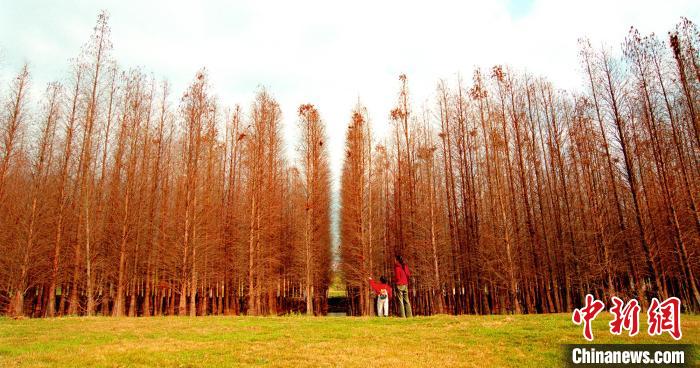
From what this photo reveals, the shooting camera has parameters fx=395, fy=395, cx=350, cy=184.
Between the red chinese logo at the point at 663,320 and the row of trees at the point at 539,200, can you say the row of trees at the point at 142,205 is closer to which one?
the row of trees at the point at 539,200

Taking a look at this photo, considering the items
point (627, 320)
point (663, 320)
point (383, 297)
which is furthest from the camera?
point (383, 297)

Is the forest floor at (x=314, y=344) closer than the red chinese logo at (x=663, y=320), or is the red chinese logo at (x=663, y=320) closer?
the forest floor at (x=314, y=344)

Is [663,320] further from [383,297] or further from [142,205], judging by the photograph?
[142,205]

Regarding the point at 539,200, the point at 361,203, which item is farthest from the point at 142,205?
the point at 539,200

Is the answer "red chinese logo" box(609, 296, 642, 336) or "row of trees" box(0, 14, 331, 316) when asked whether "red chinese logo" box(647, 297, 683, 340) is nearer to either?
"red chinese logo" box(609, 296, 642, 336)

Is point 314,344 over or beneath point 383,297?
beneath

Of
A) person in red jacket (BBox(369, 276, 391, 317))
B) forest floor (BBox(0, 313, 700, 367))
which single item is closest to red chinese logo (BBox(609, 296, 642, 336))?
forest floor (BBox(0, 313, 700, 367))

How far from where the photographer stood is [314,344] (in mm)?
7180

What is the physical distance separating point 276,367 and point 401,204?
695 inches

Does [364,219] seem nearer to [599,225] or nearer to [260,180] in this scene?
[260,180]

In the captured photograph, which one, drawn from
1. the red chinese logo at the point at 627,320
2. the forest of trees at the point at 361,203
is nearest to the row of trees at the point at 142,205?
the forest of trees at the point at 361,203

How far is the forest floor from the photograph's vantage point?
5.66 metres

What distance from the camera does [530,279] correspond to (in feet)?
62.6

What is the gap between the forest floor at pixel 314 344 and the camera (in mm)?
5660
